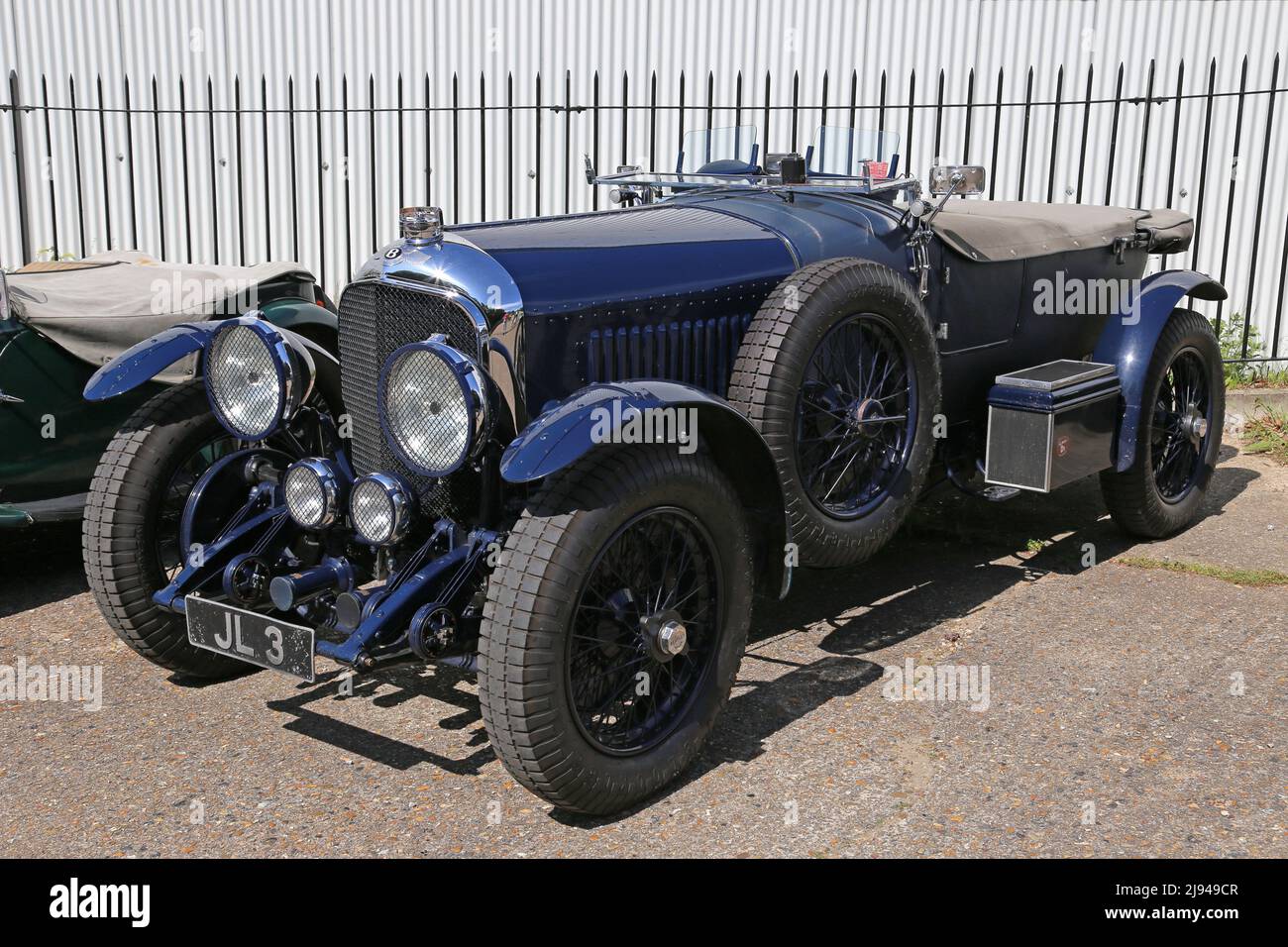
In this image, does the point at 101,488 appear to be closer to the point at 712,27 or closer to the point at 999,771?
the point at 999,771

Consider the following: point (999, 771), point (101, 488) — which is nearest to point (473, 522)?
point (101, 488)

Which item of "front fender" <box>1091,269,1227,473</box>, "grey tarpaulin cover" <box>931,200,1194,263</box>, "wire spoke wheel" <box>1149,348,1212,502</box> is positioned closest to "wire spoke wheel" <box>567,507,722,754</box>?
"grey tarpaulin cover" <box>931,200,1194,263</box>

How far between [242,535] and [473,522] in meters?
0.74

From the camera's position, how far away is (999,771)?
12.3ft

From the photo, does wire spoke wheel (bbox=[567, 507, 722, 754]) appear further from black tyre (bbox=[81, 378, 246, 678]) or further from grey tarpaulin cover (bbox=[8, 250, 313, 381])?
grey tarpaulin cover (bbox=[8, 250, 313, 381])

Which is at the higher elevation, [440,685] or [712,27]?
[712,27]

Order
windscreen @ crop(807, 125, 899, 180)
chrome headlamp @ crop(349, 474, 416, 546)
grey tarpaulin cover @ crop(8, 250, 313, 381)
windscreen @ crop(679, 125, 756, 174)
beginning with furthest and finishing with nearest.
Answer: windscreen @ crop(679, 125, 756, 174) → windscreen @ crop(807, 125, 899, 180) → grey tarpaulin cover @ crop(8, 250, 313, 381) → chrome headlamp @ crop(349, 474, 416, 546)

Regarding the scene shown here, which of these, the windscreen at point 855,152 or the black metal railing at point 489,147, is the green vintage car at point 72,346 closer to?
the windscreen at point 855,152

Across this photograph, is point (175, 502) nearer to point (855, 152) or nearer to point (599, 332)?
point (599, 332)

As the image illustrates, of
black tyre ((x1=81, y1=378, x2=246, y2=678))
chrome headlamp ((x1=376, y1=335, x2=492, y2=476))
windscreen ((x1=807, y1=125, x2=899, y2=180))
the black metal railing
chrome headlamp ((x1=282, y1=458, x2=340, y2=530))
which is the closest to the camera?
chrome headlamp ((x1=376, y1=335, x2=492, y2=476))

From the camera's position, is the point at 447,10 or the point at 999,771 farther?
the point at 447,10

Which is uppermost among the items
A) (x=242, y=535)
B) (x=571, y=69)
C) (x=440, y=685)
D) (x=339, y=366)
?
(x=571, y=69)

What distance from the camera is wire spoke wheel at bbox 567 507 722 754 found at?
3.53 metres
